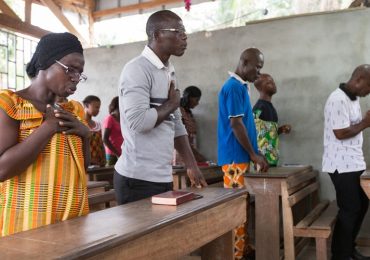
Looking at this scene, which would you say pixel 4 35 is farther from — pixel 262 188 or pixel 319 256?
pixel 319 256

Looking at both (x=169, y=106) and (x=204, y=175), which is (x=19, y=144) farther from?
(x=204, y=175)

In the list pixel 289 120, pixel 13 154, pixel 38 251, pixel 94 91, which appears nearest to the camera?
pixel 38 251

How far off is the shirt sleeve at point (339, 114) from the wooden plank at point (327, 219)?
80 centimetres

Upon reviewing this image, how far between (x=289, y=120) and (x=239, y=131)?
180 cm

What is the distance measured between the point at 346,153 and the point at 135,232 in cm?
270

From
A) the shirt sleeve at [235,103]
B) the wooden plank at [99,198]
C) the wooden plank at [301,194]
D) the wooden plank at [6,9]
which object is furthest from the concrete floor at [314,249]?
the wooden plank at [6,9]

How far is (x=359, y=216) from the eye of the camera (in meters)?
3.69

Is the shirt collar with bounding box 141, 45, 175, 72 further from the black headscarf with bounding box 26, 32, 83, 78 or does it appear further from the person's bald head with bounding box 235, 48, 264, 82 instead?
the person's bald head with bounding box 235, 48, 264, 82

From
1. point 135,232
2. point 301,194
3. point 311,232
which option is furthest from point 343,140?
point 135,232

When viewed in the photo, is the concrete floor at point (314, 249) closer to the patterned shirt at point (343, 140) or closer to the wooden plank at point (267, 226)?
the wooden plank at point (267, 226)

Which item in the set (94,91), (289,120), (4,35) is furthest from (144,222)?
(4,35)

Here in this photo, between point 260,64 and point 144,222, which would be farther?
point 260,64

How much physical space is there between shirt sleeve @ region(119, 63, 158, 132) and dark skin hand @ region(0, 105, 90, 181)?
574 mm

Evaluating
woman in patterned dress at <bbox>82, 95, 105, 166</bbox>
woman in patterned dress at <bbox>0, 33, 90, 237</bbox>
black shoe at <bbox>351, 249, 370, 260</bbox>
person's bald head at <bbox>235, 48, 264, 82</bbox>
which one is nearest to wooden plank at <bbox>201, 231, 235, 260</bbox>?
woman in patterned dress at <bbox>0, 33, 90, 237</bbox>
